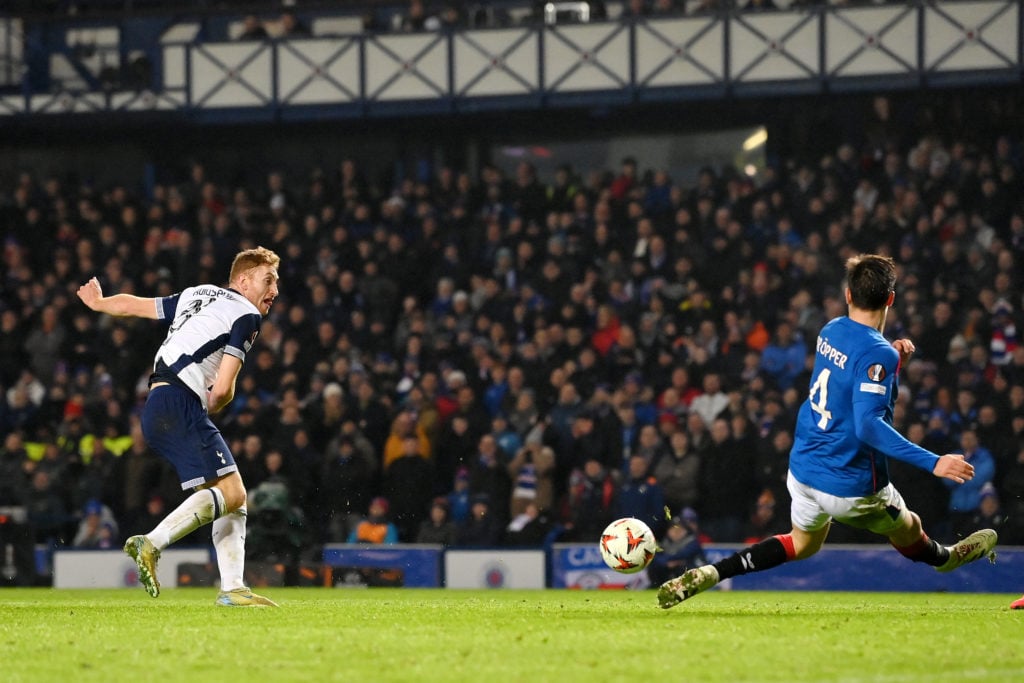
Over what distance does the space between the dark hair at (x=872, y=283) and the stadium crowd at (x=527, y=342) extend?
8101 millimetres

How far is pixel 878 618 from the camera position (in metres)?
9.12

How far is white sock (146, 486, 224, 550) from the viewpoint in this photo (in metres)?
9.69

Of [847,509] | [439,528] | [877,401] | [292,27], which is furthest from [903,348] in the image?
[292,27]

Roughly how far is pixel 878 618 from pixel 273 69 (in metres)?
17.8

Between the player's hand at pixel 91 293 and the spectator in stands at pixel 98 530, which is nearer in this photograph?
the player's hand at pixel 91 293

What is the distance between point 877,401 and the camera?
8469mm

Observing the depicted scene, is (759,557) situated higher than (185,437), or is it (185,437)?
(185,437)

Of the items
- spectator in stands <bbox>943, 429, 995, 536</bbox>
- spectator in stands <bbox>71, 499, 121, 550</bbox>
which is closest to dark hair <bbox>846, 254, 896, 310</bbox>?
spectator in stands <bbox>943, 429, 995, 536</bbox>

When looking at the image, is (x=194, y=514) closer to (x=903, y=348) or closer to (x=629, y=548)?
(x=629, y=548)

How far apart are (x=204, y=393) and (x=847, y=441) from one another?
3.92 meters

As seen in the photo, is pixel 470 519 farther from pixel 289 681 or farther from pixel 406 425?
pixel 289 681

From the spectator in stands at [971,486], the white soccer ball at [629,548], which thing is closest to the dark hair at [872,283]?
the white soccer ball at [629,548]

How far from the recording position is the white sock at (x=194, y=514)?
969cm

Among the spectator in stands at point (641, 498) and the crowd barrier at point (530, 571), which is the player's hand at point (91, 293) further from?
the spectator in stands at point (641, 498)
